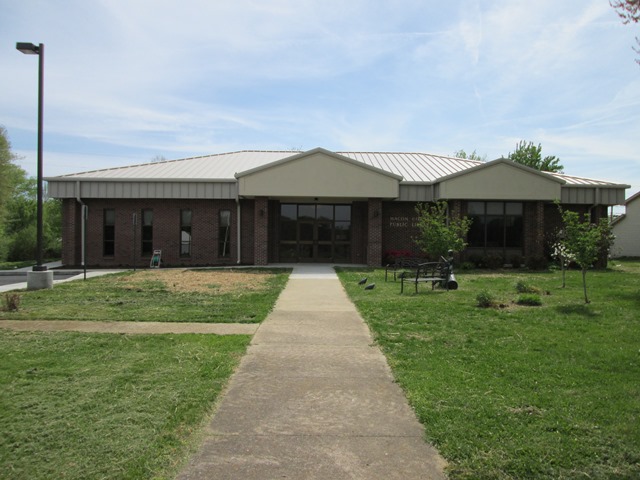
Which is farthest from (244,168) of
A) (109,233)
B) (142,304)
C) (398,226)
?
(142,304)

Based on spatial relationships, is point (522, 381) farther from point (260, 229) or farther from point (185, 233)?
point (185, 233)

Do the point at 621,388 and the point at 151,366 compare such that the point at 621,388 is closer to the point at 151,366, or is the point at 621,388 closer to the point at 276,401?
the point at 276,401

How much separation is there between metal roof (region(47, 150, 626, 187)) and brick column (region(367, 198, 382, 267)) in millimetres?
1801

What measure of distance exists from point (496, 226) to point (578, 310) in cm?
1295

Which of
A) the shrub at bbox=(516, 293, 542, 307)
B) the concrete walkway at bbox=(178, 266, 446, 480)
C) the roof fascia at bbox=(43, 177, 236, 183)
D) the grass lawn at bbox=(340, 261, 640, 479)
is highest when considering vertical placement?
the roof fascia at bbox=(43, 177, 236, 183)

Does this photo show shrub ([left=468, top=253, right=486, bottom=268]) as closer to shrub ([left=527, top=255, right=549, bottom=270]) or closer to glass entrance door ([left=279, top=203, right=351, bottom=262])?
shrub ([left=527, top=255, right=549, bottom=270])

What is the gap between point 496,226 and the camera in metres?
22.2

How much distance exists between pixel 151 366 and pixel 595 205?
2244 cm

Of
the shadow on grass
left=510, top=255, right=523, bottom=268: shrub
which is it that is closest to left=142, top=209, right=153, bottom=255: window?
left=510, top=255, right=523, bottom=268: shrub

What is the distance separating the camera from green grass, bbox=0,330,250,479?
11.4 ft

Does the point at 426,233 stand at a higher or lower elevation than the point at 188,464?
higher

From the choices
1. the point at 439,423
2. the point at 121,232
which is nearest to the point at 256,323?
the point at 439,423

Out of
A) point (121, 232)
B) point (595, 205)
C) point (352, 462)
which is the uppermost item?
point (595, 205)

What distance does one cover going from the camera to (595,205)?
22.3 meters
